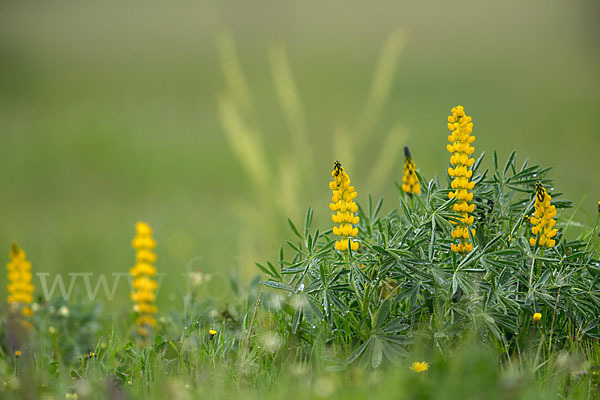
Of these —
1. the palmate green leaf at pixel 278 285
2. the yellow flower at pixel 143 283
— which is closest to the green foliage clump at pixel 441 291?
the palmate green leaf at pixel 278 285

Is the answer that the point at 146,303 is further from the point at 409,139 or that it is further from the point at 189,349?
the point at 409,139

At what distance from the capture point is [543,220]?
230cm

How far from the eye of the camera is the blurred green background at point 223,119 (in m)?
6.48

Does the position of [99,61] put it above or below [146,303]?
above

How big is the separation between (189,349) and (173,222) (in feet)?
16.9

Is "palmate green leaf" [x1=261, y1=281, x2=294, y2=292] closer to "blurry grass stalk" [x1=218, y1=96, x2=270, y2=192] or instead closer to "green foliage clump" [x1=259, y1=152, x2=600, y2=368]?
"green foliage clump" [x1=259, y1=152, x2=600, y2=368]

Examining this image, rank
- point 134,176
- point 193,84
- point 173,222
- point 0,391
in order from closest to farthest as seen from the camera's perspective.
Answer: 1. point 0,391
2. point 173,222
3. point 134,176
4. point 193,84

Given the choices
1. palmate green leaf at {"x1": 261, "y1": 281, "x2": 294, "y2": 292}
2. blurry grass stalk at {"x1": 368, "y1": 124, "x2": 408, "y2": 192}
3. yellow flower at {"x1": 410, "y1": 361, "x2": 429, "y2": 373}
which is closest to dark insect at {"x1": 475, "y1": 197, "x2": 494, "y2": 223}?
yellow flower at {"x1": 410, "y1": 361, "x2": 429, "y2": 373}

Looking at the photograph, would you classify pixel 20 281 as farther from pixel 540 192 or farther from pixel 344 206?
pixel 540 192

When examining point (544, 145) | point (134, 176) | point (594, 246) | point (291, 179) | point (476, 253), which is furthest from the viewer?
point (134, 176)

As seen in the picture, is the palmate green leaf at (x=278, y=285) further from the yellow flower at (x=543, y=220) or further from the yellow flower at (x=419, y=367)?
the yellow flower at (x=543, y=220)

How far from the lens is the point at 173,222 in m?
7.62

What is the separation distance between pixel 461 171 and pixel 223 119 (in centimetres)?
329

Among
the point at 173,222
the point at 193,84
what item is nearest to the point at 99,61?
the point at 193,84
